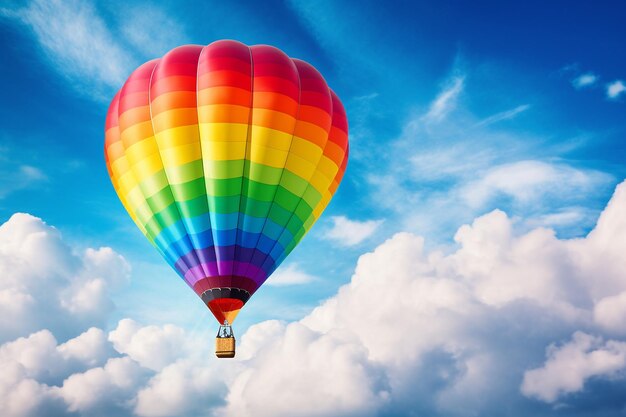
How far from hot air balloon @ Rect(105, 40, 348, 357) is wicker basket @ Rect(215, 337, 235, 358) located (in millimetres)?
42

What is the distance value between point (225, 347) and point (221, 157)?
26.4 feet

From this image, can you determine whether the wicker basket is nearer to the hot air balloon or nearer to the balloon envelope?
the hot air balloon

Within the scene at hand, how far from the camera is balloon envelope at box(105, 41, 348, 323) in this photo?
95.0 feet

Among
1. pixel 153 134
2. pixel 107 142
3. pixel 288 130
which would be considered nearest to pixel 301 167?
pixel 288 130

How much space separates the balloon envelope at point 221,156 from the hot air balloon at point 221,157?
44 mm

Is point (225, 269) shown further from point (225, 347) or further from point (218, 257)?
point (225, 347)

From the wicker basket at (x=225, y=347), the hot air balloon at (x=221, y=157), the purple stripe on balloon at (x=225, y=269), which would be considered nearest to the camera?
the wicker basket at (x=225, y=347)

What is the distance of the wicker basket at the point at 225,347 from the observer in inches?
1122

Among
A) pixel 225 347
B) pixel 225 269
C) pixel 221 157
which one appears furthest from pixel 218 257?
pixel 221 157

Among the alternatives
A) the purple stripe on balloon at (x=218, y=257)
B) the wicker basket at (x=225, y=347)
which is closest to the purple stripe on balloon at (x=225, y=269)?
the purple stripe on balloon at (x=218, y=257)

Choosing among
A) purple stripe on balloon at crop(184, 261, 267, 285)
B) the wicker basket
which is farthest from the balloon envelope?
the wicker basket

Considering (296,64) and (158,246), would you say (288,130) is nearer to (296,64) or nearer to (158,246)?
(296,64)

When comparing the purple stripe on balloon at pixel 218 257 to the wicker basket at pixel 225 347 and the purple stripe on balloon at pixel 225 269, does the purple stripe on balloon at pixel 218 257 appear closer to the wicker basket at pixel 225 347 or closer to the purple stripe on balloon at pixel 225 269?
the purple stripe on balloon at pixel 225 269

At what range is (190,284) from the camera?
3000 centimetres
